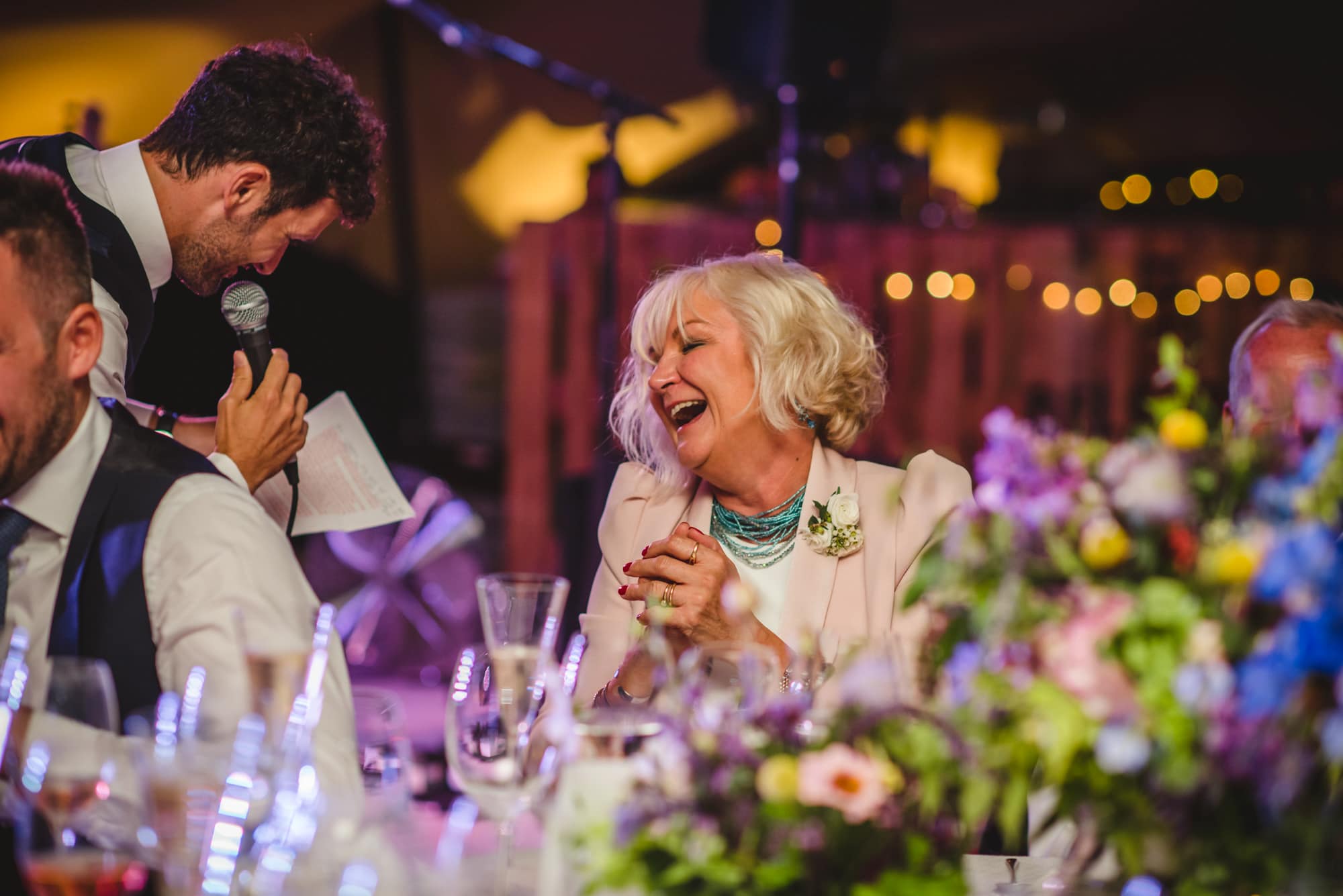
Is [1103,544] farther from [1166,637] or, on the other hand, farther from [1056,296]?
[1056,296]

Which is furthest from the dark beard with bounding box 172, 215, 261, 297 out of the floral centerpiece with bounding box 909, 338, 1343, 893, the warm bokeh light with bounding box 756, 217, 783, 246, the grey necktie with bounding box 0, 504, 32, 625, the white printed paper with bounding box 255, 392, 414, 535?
the warm bokeh light with bounding box 756, 217, 783, 246

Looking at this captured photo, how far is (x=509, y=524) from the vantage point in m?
5.00

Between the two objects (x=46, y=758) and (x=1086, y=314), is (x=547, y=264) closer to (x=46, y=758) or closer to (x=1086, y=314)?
(x=1086, y=314)

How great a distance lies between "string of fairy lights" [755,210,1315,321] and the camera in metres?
5.01

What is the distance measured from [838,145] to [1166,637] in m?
5.11

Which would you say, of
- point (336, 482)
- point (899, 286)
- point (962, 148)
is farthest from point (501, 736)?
point (962, 148)

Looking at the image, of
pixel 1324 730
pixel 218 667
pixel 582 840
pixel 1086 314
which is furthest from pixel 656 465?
pixel 1086 314

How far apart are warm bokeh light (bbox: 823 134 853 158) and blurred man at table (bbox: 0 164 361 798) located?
14.7 ft

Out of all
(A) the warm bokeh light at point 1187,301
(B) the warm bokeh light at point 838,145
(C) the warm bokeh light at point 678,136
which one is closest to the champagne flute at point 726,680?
(A) the warm bokeh light at point 1187,301

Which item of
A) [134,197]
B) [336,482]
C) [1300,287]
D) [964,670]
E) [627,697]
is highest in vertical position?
[1300,287]

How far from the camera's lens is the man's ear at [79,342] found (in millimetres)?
1503

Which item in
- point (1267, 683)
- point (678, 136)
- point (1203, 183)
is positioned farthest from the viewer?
point (678, 136)

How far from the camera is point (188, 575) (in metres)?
1.53

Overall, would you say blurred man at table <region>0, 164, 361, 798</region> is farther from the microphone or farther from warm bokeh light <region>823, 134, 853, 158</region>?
warm bokeh light <region>823, 134, 853, 158</region>
